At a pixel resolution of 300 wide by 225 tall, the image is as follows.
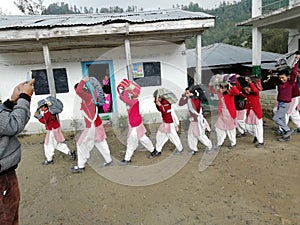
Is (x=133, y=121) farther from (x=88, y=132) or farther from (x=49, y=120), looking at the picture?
(x=49, y=120)

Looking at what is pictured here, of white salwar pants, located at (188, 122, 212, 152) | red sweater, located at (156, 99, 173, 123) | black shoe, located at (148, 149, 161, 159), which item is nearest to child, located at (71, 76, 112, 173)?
black shoe, located at (148, 149, 161, 159)

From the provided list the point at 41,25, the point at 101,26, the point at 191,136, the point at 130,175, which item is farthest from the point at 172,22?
the point at 130,175

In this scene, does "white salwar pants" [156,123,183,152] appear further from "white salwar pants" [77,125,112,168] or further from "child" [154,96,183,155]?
"white salwar pants" [77,125,112,168]

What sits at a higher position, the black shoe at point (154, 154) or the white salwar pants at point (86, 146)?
the white salwar pants at point (86, 146)

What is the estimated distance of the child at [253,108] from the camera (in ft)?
15.1

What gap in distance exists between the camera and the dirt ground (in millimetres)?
2799

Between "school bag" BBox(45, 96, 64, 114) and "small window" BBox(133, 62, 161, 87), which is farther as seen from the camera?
"small window" BBox(133, 62, 161, 87)

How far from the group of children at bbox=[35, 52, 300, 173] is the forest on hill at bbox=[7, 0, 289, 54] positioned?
458cm

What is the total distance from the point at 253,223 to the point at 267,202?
492mm

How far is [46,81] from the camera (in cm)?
718

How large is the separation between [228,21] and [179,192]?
35.6 metres

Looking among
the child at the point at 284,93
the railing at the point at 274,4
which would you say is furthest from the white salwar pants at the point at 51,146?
the railing at the point at 274,4

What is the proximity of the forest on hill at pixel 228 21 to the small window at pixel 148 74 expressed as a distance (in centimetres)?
230

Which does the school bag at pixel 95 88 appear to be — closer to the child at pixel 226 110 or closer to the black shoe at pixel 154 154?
the black shoe at pixel 154 154
